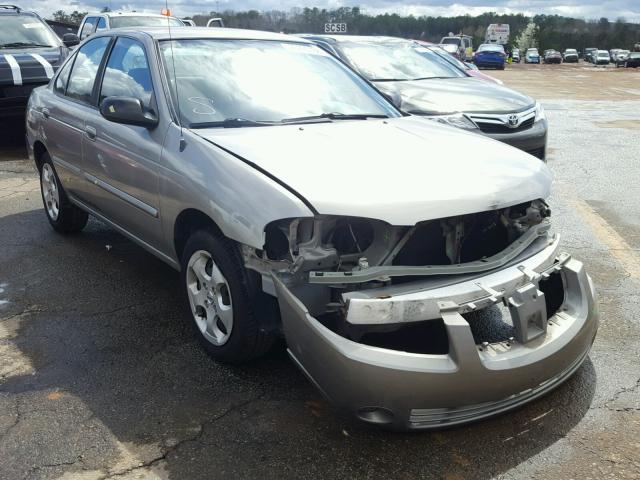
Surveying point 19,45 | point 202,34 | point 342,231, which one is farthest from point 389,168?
point 19,45

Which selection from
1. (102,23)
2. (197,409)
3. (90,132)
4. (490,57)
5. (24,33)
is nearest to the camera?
(197,409)

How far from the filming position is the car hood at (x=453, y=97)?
7.09 meters

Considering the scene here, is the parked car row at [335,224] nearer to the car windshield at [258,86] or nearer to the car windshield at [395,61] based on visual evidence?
the car windshield at [258,86]

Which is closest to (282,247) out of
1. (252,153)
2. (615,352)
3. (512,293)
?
(252,153)

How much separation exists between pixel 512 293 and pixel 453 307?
31 centimetres

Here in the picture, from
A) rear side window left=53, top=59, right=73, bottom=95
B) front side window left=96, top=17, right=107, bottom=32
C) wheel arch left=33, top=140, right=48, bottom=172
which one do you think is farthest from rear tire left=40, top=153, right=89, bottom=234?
front side window left=96, top=17, right=107, bottom=32

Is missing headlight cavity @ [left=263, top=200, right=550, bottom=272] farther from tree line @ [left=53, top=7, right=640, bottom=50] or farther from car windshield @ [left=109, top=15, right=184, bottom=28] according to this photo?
tree line @ [left=53, top=7, right=640, bottom=50]

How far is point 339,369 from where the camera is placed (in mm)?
2506

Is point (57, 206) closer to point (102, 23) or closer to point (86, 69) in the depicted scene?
point (86, 69)

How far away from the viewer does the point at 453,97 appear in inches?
288

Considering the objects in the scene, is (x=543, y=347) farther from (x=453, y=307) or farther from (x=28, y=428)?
(x=28, y=428)

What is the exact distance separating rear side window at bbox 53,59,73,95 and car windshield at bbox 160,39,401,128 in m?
1.52

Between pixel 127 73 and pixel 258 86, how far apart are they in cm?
95

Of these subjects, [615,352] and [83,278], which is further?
[83,278]
